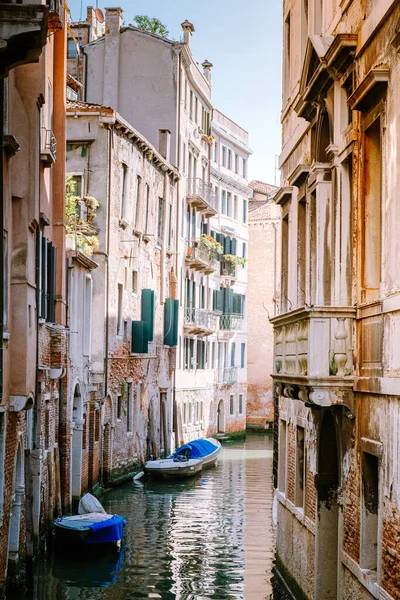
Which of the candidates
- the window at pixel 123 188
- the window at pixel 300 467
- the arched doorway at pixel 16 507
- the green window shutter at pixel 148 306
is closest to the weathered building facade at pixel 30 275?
the arched doorway at pixel 16 507

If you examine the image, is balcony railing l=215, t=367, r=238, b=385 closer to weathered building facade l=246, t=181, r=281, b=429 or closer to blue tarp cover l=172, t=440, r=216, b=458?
weathered building facade l=246, t=181, r=281, b=429

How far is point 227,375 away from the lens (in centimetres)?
4697

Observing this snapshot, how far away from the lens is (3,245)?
39.8 feet

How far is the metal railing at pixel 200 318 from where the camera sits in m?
39.5

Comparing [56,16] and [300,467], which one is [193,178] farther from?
[300,467]

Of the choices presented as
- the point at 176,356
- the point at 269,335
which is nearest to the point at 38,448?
the point at 176,356

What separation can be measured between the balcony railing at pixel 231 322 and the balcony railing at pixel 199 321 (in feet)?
7.51

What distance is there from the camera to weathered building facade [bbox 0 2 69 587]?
39.3ft

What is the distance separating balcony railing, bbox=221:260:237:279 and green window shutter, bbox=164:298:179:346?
38.3ft

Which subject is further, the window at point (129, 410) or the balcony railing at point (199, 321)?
the balcony railing at point (199, 321)

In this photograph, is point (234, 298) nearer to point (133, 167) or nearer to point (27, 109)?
point (133, 167)

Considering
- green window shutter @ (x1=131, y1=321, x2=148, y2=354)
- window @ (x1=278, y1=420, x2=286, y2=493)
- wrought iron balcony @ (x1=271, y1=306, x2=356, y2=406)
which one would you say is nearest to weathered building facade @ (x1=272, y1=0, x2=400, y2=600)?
wrought iron balcony @ (x1=271, y1=306, x2=356, y2=406)

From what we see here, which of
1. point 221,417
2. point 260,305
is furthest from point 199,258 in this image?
point 260,305

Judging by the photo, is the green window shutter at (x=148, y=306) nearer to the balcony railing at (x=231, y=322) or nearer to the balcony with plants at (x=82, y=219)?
the balcony with plants at (x=82, y=219)
